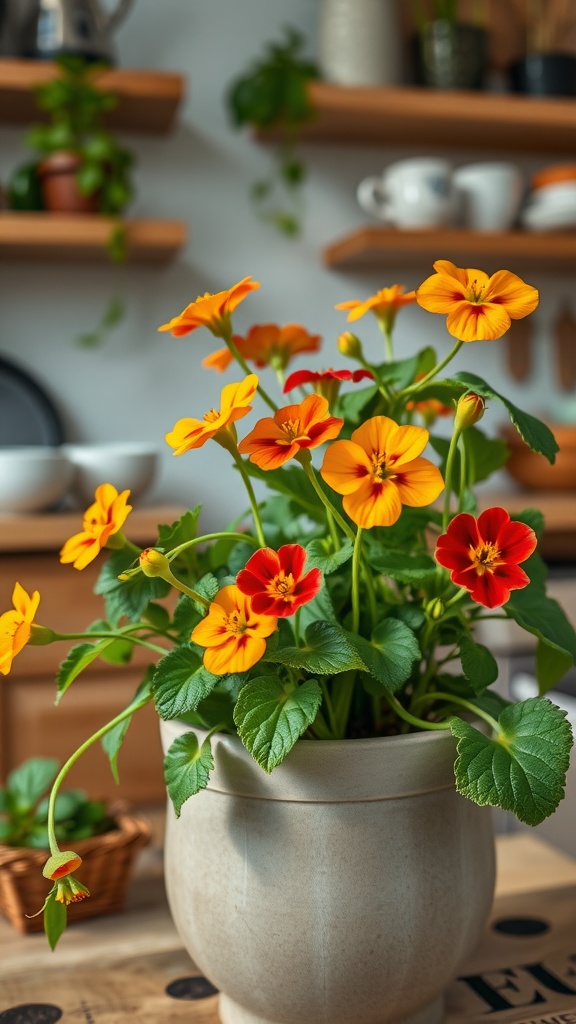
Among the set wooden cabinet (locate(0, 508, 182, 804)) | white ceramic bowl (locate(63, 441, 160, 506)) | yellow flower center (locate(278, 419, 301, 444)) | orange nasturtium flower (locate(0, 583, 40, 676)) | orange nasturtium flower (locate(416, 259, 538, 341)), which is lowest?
wooden cabinet (locate(0, 508, 182, 804))

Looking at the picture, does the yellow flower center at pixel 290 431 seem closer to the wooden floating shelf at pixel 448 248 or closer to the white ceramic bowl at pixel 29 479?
the white ceramic bowl at pixel 29 479

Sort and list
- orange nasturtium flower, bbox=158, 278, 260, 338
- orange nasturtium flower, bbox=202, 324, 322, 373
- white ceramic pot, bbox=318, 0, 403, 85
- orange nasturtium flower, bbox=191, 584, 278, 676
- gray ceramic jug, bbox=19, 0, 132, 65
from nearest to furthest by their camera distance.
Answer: orange nasturtium flower, bbox=191, 584, 278, 676 < orange nasturtium flower, bbox=158, 278, 260, 338 < orange nasturtium flower, bbox=202, 324, 322, 373 < gray ceramic jug, bbox=19, 0, 132, 65 < white ceramic pot, bbox=318, 0, 403, 85

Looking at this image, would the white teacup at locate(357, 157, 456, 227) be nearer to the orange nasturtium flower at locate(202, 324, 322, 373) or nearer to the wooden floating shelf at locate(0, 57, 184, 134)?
the wooden floating shelf at locate(0, 57, 184, 134)

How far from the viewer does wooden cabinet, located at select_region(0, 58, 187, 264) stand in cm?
211

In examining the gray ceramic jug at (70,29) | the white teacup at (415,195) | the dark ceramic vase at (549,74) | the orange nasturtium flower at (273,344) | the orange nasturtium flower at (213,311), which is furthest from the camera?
the dark ceramic vase at (549,74)

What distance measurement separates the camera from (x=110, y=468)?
2.03 m

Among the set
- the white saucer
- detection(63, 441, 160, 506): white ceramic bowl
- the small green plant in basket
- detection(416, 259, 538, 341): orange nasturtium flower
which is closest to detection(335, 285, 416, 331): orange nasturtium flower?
the small green plant in basket

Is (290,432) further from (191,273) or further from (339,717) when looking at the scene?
(191,273)

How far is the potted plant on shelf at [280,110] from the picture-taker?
233 centimetres

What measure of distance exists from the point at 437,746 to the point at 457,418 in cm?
16

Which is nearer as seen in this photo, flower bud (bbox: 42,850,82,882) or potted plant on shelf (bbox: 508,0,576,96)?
flower bud (bbox: 42,850,82,882)

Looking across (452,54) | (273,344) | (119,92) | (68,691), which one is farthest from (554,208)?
(273,344)

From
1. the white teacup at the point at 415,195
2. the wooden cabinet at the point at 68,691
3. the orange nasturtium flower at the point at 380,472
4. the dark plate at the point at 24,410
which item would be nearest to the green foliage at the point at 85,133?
the dark plate at the point at 24,410

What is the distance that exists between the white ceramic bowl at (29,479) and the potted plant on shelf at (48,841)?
3.70ft
